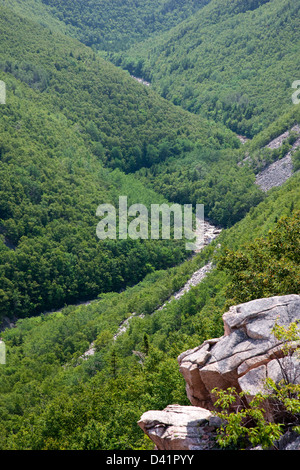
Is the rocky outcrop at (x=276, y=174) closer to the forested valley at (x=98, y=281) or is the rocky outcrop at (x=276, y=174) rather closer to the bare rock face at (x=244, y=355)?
the forested valley at (x=98, y=281)

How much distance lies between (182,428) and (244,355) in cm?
549

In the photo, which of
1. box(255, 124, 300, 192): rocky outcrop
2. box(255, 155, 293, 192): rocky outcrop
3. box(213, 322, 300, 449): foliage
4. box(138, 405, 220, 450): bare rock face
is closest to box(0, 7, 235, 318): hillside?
box(255, 155, 293, 192): rocky outcrop

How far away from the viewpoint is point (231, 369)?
2825 centimetres

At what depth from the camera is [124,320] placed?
373 ft

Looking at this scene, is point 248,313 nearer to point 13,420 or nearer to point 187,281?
point 13,420

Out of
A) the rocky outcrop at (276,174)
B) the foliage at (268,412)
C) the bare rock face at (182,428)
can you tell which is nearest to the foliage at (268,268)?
the foliage at (268,412)

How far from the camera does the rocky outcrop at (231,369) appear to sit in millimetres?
26516

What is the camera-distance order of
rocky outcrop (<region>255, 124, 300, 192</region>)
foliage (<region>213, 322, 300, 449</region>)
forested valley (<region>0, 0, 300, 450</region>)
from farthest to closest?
rocky outcrop (<region>255, 124, 300, 192</region>) < forested valley (<region>0, 0, 300, 450</region>) < foliage (<region>213, 322, 300, 449</region>)

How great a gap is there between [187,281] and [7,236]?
207 feet

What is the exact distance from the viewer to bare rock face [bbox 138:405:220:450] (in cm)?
2649

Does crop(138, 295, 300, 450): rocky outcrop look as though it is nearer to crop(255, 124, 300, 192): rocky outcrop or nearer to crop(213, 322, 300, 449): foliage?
crop(213, 322, 300, 449): foliage

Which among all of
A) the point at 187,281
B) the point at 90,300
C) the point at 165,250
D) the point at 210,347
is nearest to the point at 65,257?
the point at 90,300

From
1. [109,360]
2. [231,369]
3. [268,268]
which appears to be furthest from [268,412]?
[109,360]

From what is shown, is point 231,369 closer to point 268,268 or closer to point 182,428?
point 182,428
